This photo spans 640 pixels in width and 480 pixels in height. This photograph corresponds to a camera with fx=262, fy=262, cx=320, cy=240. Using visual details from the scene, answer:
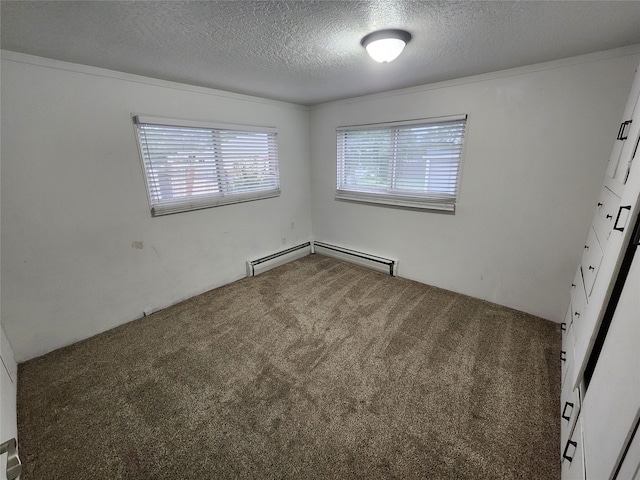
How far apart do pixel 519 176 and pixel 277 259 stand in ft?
9.67

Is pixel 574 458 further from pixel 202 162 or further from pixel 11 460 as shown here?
pixel 202 162

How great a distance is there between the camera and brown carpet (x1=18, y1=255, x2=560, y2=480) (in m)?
1.36

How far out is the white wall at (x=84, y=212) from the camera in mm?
1859

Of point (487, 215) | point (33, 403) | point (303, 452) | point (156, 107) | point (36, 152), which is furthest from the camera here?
point (487, 215)

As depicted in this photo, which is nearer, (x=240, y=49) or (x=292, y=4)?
(x=292, y=4)

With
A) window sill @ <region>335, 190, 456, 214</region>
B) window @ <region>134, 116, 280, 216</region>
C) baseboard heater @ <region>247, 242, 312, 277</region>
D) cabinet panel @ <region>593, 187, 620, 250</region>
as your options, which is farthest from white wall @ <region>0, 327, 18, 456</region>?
window sill @ <region>335, 190, 456, 214</region>

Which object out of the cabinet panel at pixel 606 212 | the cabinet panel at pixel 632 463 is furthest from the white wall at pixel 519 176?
the cabinet panel at pixel 632 463

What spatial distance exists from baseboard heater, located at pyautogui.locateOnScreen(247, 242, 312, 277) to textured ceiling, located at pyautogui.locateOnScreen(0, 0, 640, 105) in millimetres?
2153

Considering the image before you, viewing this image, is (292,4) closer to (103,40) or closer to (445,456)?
(103,40)

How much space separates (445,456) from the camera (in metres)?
1.37

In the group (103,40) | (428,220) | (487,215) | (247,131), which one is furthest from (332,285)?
(103,40)

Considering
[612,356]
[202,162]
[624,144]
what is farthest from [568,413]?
[202,162]

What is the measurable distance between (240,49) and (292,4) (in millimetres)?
660

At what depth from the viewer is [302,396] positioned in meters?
1.73
